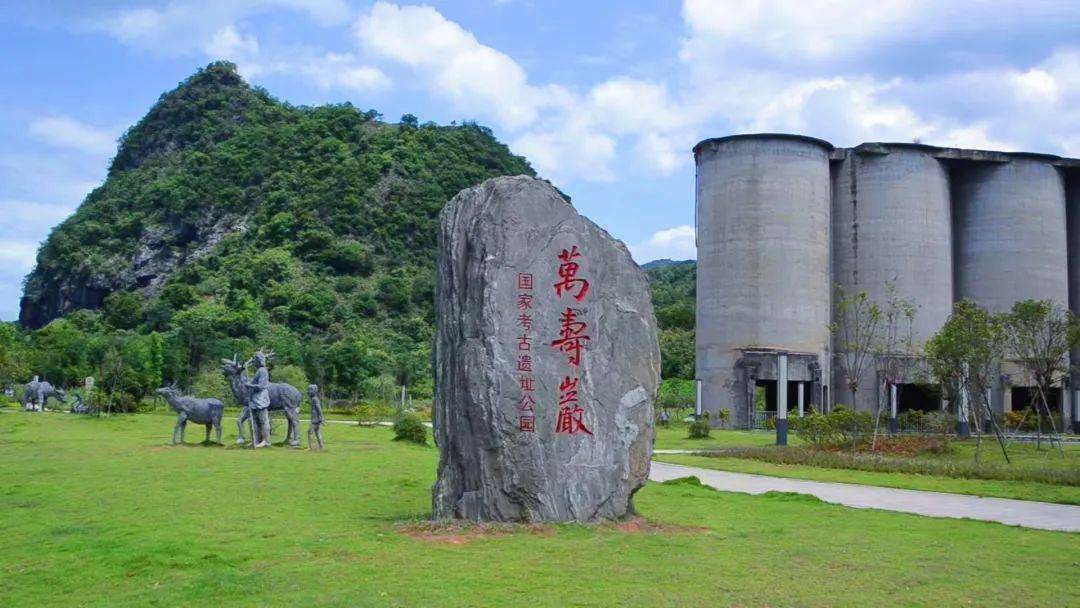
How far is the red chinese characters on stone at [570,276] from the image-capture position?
12750 mm

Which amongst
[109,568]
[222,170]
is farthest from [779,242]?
[222,170]

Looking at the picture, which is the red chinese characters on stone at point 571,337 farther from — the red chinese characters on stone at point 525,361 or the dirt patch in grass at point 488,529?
the dirt patch in grass at point 488,529

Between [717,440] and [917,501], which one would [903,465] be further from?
[717,440]

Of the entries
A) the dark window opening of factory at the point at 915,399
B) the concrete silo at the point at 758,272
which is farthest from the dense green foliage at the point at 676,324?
the dark window opening of factory at the point at 915,399

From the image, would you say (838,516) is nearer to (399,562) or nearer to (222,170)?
(399,562)

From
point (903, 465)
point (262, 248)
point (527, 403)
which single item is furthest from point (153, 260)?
point (527, 403)

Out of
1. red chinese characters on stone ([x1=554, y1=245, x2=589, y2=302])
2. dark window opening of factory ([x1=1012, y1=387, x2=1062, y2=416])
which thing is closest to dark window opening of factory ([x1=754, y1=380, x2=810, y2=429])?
dark window opening of factory ([x1=1012, y1=387, x2=1062, y2=416])

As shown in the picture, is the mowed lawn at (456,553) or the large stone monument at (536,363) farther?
the large stone monument at (536,363)

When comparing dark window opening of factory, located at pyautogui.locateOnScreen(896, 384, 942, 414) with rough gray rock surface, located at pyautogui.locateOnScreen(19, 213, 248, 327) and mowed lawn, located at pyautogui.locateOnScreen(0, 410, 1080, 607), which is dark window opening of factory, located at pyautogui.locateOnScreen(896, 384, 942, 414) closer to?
mowed lawn, located at pyautogui.locateOnScreen(0, 410, 1080, 607)

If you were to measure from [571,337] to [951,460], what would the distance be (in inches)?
750

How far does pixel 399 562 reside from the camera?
9914 millimetres

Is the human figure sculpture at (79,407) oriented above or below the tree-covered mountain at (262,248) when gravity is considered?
below

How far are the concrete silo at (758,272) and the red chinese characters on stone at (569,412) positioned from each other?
38081mm

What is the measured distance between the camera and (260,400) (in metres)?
25.0
